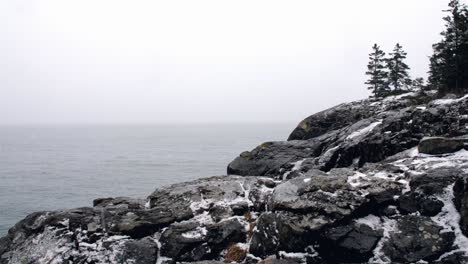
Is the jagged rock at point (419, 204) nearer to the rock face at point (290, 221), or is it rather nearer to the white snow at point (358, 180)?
the rock face at point (290, 221)

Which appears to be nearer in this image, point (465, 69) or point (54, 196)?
point (465, 69)

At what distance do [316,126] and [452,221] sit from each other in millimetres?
22587

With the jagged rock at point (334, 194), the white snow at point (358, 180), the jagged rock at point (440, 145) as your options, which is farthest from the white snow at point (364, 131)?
the jagged rock at point (334, 194)

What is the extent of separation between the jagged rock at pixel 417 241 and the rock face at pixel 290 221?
0.04 m

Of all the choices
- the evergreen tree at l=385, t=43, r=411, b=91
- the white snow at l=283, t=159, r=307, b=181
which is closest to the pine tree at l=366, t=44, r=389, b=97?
the evergreen tree at l=385, t=43, r=411, b=91

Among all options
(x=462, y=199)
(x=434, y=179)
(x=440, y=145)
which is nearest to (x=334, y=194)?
(x=434, y=179)

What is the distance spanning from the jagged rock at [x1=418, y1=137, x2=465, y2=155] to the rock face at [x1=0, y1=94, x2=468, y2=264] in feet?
0.16

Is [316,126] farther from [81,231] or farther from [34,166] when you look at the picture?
[34,166]

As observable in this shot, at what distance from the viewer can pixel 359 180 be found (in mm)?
18594

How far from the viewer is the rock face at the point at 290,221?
1551cm

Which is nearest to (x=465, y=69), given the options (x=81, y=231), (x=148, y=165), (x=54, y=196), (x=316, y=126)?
(x=316, y=126)

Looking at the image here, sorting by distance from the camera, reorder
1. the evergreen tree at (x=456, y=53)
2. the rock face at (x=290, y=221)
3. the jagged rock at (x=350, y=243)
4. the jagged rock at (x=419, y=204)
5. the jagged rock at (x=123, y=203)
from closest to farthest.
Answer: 1. the jagged rock at (x=350, y=243)
2. the rock face at (x=290, y=221)
3. the jagged rock at (x=419, y=204)
4. the jagged rock at (x=123, y=203)
5. the evergreen tree at (x=456, y=53)

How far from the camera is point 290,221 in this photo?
55.3 ft

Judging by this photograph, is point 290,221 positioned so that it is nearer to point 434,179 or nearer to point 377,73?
point 434,179
